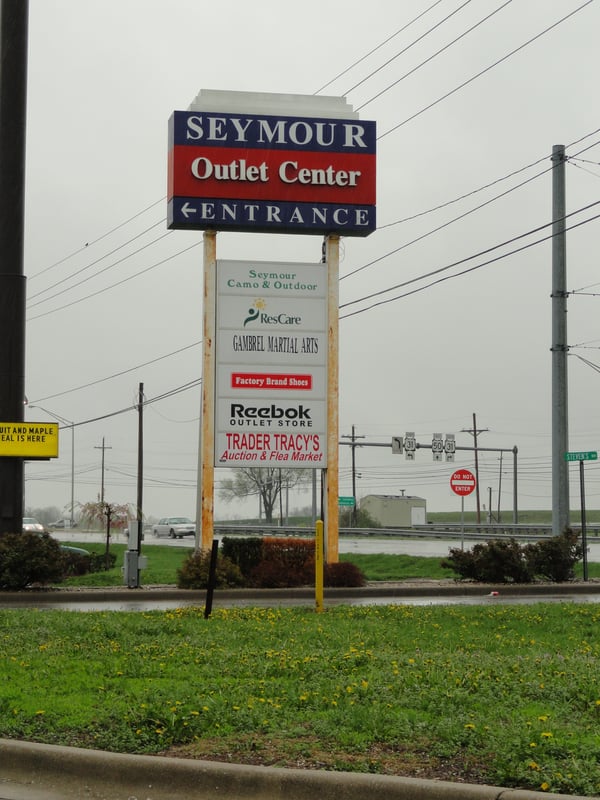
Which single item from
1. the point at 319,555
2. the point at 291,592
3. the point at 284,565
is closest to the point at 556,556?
the point at 284,565

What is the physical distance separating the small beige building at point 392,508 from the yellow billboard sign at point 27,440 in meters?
70.8

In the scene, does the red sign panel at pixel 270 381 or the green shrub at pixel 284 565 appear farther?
the red sign panel at pixel 270 381

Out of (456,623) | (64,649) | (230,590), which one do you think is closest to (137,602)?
(230,590)

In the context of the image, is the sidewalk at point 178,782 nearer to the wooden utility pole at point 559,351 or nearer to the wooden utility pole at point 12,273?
the wooden utility pole at point 12,273

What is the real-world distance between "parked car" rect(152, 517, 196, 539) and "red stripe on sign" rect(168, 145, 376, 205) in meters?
53.3

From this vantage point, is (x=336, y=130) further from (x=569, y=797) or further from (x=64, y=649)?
(x=569, y=797)

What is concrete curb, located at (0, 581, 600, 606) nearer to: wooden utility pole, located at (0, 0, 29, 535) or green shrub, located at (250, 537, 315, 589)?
green shrub, located at (250, 537, 315, 589)

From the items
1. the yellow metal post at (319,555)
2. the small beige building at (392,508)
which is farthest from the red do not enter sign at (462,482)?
the small beige building at (392,508)

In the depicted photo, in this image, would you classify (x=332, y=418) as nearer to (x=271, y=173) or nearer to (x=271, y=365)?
(x=271, y=365)

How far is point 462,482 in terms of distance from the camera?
3070 cm

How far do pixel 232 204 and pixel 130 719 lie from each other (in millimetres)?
17833

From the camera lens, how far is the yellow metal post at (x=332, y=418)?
78.4 ft

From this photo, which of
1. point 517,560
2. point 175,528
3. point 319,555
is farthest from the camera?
point 175,528

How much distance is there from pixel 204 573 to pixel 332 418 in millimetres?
4474
